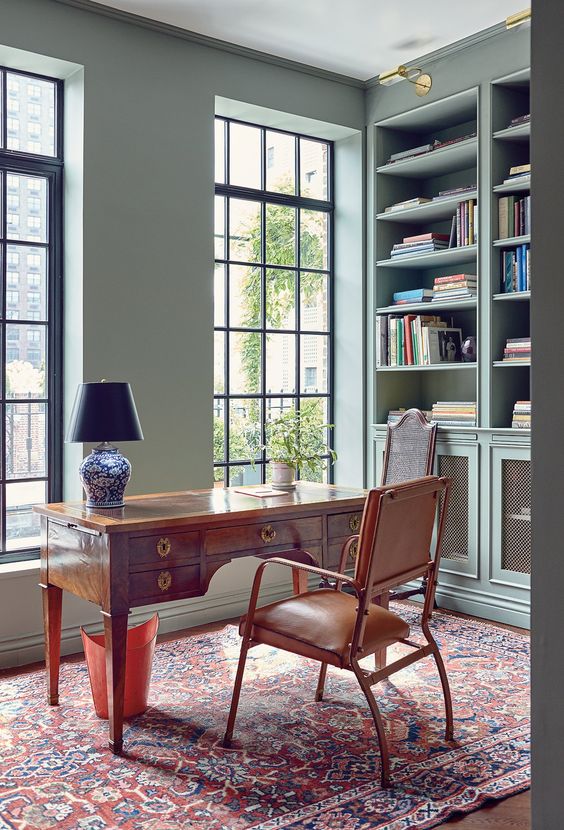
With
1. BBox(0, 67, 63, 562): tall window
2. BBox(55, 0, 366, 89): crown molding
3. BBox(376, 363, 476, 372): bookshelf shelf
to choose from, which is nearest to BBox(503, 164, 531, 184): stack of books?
BBox(376, 363, 476, 372): bookshelf shelf

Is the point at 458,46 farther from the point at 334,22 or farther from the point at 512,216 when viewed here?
the point at 512,216

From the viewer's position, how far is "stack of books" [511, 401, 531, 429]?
13.5ft

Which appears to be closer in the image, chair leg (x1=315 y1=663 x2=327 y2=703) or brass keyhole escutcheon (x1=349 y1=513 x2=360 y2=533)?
chair leg (x1=315 y1=663 x2=327 y2=703)

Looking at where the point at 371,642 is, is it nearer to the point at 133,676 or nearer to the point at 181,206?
the point at 133,676

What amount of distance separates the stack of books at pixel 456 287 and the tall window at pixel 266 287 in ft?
2.80

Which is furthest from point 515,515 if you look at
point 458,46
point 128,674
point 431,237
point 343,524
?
point 458,46

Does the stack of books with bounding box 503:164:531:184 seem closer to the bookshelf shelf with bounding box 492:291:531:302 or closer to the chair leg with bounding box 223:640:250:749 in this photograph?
the bookshelf shelf with bounding box 492:291:531:302

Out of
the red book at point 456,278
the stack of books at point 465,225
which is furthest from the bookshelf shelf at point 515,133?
the red book at point 456,278

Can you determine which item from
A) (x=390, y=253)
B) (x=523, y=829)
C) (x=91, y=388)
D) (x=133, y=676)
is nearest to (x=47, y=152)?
(x=91, y=388)

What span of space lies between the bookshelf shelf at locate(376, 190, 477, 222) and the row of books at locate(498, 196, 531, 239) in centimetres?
20

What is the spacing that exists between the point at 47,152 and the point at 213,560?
2.32 meters

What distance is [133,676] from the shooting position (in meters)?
3.03

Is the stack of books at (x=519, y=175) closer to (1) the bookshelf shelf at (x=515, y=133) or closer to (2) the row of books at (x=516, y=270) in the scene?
(1) the bookshelf shelf at (x=515, y=133)

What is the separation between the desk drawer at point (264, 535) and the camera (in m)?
3.05
